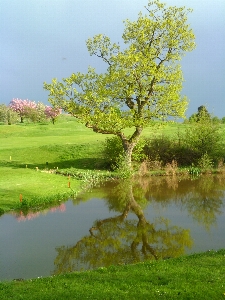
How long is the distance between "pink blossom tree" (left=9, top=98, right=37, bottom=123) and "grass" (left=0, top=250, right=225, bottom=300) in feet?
261

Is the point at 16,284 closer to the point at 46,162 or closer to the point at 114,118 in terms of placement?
the point at 114,118

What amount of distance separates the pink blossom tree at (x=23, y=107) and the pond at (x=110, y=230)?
68.5 m

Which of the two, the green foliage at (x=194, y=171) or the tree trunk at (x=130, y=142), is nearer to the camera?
the green foliage at (x=194, y=171)

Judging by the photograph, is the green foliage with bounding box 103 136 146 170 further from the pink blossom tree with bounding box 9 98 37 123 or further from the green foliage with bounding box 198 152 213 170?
the pink blossom tree with bounding box 9 98 37 123

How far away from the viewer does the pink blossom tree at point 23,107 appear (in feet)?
293

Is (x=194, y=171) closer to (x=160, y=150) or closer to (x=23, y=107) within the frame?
(x=160, y=150)

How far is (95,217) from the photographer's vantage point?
18422mm

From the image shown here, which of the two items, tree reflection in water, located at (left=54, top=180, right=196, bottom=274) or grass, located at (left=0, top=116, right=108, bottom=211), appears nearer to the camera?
tree reflection in water, located at (left=54, top=180, right=196, bottom=274)

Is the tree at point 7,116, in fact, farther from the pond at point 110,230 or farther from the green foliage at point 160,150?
the pond at point 110,230

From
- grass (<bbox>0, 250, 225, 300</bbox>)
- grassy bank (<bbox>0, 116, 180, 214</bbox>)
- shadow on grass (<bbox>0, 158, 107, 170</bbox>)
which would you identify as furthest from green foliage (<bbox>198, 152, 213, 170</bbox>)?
grass (<bbox>0, 250, 225, 300</bbox>)

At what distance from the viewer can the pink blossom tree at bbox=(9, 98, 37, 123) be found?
8919cm

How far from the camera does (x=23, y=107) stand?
91.9 meters

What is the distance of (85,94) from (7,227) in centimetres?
1520

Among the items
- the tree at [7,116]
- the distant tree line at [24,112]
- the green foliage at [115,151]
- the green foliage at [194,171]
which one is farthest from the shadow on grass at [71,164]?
the tree at [7,116]
